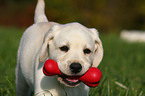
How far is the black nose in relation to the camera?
2759mm

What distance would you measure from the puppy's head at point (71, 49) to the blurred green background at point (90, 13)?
2329 centimetres

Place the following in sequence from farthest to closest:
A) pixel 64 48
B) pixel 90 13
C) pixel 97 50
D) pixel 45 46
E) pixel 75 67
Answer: pixel 90 13, pixel 97 50, pixel 45 46, pixel 64 48, pixel 75 67

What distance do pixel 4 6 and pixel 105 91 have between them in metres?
43.8

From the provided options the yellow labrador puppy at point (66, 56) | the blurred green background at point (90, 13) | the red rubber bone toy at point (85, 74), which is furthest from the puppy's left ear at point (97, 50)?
the blurred green background at point (90, 13)

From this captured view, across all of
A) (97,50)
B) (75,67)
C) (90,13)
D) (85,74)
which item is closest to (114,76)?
(97,50)

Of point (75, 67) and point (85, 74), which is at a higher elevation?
point (75, 67)

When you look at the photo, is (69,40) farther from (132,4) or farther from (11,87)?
(132,4)

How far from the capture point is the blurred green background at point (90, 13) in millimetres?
30609

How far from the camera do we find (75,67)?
2.76 meters

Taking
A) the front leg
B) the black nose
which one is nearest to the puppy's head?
the black nose

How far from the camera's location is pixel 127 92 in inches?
139

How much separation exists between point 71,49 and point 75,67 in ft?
0.95

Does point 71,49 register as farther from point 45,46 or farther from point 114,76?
point 114,76

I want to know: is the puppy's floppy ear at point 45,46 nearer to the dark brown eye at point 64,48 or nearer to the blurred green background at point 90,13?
the dark brown eye at point 64,48
